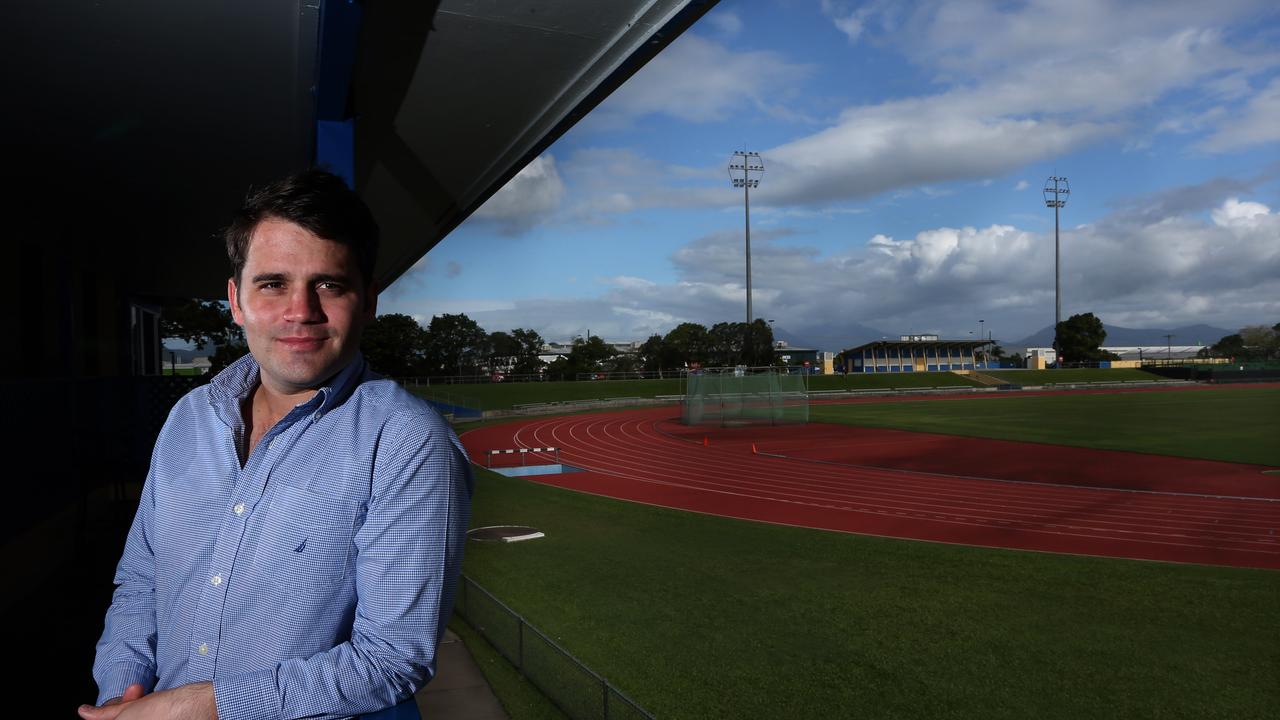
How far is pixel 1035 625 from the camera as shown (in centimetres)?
894

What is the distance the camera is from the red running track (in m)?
13.3

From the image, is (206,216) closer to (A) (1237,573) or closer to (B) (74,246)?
(B) (74,246)

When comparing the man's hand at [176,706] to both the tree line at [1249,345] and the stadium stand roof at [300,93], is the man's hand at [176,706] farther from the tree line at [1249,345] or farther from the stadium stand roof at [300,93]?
the tree line at [1249,345]

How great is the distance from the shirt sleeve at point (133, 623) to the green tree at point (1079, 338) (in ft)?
344

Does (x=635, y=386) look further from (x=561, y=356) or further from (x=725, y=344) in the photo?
(x=725, y=344)

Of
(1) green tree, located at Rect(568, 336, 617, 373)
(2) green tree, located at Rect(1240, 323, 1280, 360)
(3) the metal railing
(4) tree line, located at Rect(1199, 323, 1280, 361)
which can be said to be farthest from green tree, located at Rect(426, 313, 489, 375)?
(2) green tree, located at Rect(1240, 323, 1280, 360)

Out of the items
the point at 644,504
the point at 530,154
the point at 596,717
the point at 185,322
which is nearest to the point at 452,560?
the point at 530,154

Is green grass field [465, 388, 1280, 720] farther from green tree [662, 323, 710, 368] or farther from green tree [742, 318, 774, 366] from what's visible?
green tree [662, 323, 710, 368]

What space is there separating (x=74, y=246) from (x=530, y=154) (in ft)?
27.9

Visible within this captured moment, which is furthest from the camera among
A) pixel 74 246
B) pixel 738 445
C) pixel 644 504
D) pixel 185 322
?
pixel 185 322

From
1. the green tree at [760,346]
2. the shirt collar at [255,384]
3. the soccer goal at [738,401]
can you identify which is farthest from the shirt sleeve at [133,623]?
the green tree at [760,346]

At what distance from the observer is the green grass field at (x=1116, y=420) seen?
86.7ft

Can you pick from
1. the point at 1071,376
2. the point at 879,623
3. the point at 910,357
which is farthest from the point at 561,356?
the point at 879,623

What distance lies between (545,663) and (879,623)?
4.20 meters
